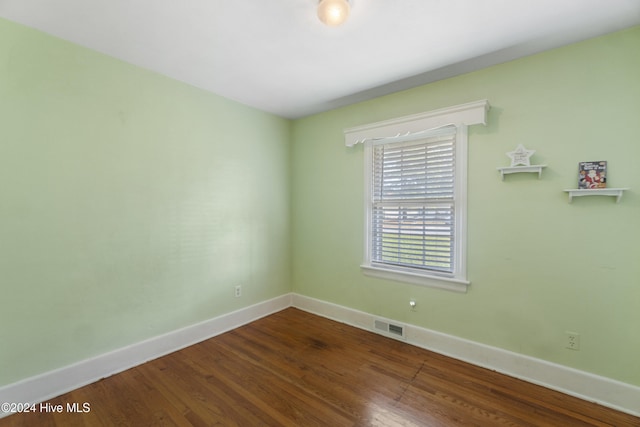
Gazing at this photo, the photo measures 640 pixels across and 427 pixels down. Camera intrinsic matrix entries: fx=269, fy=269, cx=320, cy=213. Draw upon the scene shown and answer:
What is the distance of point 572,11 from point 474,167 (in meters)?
1.09

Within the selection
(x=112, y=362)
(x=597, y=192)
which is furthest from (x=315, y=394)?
(x=597, y=192)

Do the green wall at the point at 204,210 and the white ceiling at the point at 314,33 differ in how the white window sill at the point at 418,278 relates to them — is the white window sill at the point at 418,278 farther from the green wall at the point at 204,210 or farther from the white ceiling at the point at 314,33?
the white ceiling at the point at 314,33

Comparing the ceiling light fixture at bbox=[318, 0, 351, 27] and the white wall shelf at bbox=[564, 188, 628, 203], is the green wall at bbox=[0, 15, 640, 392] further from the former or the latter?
the ceiling light fixture at bbox=[318, 0, 351, 27]

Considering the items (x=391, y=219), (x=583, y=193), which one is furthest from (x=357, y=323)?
(x=583, y=193)

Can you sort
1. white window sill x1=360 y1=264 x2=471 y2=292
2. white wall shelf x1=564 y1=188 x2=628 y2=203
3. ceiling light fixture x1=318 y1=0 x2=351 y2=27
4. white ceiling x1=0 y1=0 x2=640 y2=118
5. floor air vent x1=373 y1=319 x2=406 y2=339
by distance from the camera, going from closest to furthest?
ceiling light fixture x1=318 y1=0 x2=351 y2=27 < white ceiling x1=0 y1=0 x2=640 y2=118 < white wall shelf x1=564 y1=188 x2=628 y2=203 < white window sill x1=360 y1=264 x2=471 y2=292 < floor air vent x1=373 y1=319 x2=406 y2=339

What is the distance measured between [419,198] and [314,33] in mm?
1661

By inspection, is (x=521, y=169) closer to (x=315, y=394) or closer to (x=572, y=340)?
(x=572, y=340)

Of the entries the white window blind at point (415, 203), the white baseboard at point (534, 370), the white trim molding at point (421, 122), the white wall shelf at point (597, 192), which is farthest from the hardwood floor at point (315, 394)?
the white trim molding at point (421, 122)

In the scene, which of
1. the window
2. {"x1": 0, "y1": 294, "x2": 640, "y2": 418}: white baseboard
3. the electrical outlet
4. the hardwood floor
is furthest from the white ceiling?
the hardwood floor

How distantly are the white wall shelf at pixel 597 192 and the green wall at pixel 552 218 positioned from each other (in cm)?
5

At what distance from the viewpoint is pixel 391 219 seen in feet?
9.21

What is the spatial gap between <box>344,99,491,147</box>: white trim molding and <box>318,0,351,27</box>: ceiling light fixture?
1239mm

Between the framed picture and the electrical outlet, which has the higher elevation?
the framed picture

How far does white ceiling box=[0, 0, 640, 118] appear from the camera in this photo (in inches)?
62.5
